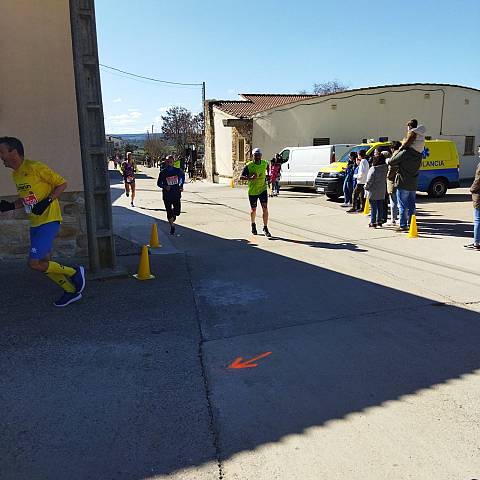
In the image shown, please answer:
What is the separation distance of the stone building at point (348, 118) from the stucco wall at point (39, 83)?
61.0 feet

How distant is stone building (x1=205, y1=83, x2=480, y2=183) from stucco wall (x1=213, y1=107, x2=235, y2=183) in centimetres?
53

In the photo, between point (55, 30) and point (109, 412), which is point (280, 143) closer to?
point (55, 30)

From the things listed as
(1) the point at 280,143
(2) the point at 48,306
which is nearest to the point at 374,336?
(2) the point at 48,306

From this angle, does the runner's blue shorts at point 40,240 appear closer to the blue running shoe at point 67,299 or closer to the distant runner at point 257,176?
the blue running shoe at point 67,299

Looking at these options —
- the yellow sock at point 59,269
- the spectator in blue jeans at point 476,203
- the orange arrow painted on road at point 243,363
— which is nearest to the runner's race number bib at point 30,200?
the yellow sock at point 59,269

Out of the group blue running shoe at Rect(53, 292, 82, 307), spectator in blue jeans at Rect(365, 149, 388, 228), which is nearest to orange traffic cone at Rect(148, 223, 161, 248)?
blue running shoe at Rect(53, 292, 82, 307)

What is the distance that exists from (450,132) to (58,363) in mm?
26758

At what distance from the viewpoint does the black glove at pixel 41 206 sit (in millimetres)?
4703

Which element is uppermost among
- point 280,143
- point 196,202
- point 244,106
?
point 244,106

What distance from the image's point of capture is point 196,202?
55.8 ft

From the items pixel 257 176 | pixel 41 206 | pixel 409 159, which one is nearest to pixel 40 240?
pixel 41 206

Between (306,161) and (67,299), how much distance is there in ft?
52.5

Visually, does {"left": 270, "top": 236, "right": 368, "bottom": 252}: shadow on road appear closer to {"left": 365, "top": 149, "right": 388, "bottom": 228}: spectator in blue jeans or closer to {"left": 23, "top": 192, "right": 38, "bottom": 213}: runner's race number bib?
{"left": 365, "top": 149, "right": 388, "bottom": 228}: spectator in blue jeans

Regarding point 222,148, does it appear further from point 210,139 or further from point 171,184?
point 171,184
